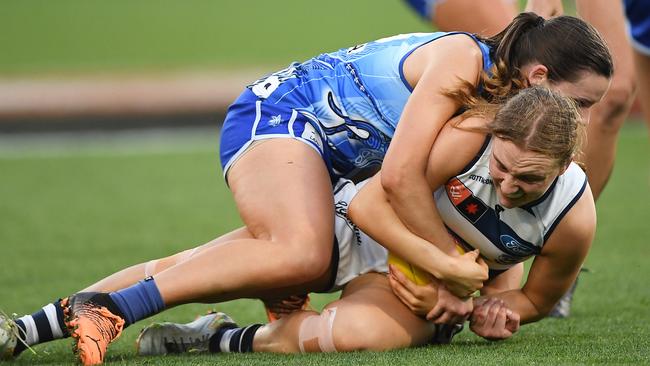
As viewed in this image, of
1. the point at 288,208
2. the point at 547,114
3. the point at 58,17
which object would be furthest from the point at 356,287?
the point at 58,17

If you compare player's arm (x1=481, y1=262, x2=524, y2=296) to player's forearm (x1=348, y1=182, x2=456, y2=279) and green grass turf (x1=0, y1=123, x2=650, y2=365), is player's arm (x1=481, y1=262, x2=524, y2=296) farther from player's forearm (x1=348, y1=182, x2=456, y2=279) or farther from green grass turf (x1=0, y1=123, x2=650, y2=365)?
player's forearm (x1=348, y1=182, x2=456, y2=279)

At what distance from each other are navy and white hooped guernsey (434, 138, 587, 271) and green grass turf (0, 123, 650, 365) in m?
0.31

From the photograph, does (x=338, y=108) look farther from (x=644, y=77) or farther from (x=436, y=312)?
(x=644, y=77)

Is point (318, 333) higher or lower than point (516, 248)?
lower

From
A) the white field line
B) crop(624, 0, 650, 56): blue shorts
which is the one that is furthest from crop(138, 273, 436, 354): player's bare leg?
the white field line

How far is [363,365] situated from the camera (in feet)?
9.57

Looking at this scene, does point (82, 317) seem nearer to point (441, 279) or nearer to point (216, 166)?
point (441, 279)

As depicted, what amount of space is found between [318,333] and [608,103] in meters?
1.63

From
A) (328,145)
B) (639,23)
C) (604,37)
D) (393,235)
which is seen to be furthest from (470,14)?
(393,235)

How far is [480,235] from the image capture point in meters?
3.26

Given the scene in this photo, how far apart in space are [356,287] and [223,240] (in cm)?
46

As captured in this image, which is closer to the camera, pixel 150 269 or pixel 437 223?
pixel 437 223

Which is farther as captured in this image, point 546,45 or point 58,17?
point 58,17

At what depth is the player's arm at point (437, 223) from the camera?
10.3 ft
